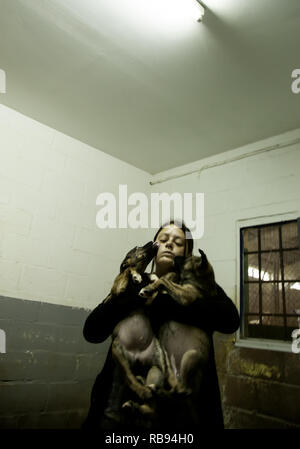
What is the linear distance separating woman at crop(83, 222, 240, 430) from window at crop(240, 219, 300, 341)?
3.26ft

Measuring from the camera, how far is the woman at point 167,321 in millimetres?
1385

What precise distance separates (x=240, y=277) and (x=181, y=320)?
127 centimetres

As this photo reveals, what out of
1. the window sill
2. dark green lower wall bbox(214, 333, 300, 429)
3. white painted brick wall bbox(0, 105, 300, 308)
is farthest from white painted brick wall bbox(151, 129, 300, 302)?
dark green lower wall bbox(214, 333, 300, 429)

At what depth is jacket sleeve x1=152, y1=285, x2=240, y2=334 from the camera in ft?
5.01

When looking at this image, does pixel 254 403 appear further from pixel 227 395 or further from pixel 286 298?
pixel 286 298

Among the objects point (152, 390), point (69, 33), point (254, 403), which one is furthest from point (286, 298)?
point (69, 33)

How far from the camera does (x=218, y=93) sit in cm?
240

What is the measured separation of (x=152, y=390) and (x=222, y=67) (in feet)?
6.53

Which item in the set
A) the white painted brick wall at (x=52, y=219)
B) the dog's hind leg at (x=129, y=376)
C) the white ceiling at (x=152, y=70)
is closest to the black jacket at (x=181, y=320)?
the dog's hind leg at (x=129, y=376)

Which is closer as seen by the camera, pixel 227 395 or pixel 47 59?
pixel 47 59

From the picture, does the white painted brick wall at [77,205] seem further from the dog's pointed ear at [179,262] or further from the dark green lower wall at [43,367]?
the dog's pointed ear at [179,262]

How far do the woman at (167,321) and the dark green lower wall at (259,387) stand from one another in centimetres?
89

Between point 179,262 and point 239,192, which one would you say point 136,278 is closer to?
point 179,262

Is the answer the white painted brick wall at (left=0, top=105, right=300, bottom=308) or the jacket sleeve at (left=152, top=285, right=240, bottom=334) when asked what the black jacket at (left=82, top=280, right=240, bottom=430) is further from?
the white painted brick wall at (left=0, top=105, right=300, bottom=308)
